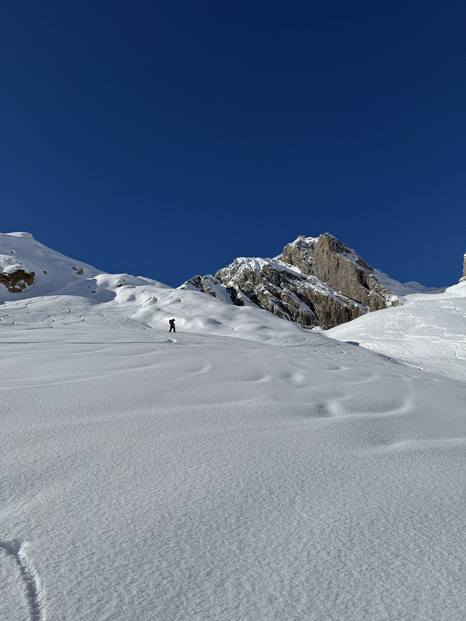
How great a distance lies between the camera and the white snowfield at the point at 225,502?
1040 mm

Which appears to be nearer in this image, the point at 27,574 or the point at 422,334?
the point at 27,574

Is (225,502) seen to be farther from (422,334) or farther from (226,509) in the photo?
(422,334)

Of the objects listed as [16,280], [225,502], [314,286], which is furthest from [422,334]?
[314,286]

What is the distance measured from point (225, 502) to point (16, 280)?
119 feet

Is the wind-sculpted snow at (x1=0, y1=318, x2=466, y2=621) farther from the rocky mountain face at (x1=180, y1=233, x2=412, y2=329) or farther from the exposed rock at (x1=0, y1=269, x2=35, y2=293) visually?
the rocky mountain face at (x1=180, y1=233, x2=412, y2=329)

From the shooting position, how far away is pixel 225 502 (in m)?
1.53

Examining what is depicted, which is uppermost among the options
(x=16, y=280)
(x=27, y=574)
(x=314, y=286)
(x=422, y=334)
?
(x=314, y=286)

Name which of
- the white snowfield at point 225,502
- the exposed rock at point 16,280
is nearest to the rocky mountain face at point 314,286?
the exposed rock at point 16,280

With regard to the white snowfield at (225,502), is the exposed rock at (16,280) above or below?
above

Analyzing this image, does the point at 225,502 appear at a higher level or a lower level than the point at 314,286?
lower

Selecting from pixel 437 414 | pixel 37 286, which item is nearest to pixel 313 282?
pixel 37 286

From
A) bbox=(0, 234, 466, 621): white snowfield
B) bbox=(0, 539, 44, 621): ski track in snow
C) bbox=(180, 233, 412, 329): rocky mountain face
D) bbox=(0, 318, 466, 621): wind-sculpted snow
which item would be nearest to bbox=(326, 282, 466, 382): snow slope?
bbox=(0, 234, 466, 621): white snowfield

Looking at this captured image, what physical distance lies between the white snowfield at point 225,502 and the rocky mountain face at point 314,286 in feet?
197

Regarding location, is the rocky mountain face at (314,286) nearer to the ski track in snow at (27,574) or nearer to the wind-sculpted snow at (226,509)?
the wind-sculpted snow at (226,509)
